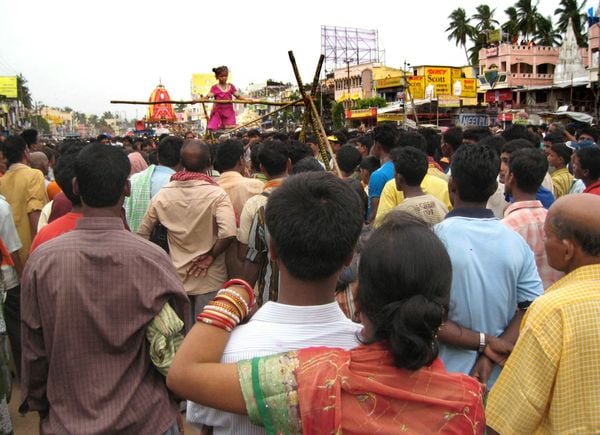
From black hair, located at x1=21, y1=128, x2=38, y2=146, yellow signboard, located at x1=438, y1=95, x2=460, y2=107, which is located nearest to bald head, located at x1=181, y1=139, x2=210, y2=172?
black hair, located at x1=21, y1=128, x2=38, y2=146

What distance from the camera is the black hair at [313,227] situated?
4.99 feet

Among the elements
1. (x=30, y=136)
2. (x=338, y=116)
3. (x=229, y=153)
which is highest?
(x=30, y=136)

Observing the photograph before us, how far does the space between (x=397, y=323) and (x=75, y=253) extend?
4.72ft

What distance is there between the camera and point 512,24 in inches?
2146

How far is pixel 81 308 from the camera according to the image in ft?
7.08

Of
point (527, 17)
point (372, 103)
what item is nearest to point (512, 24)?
point (527, 17)

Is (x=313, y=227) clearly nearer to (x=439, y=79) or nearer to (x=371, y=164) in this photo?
(x=371, y=164)

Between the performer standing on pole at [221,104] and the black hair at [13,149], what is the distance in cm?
280

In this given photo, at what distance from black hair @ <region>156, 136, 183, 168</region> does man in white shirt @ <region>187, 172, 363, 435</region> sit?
3.67 m

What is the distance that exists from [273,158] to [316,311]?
2.53m

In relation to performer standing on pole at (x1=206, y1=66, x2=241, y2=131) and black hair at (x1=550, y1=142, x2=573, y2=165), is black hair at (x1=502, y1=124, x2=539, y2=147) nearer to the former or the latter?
black hair at (x1=550, y1=142, x2=573, y2=165)

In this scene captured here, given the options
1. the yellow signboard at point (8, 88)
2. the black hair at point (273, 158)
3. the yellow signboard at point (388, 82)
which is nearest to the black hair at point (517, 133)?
the black hair at point (273, 158)

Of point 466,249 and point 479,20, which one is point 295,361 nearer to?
point 466,249

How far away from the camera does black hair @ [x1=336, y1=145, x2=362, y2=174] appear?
6172mm
